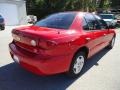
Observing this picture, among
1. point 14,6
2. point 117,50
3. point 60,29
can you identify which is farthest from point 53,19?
point 14,6

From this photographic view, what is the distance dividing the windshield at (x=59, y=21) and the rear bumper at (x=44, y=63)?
0.88m

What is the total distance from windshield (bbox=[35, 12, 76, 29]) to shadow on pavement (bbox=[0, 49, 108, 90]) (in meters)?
1.21

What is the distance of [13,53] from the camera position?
15.6ft

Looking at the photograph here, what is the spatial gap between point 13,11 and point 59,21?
20.8m

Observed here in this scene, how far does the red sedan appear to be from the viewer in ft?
13.4

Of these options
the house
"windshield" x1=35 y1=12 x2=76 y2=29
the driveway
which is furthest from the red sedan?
the house

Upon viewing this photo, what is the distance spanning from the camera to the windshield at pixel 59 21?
493 centimetres

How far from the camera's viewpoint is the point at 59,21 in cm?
513

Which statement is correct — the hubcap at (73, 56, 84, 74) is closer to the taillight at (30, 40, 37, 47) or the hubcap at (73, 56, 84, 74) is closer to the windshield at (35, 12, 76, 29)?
the windshield at (35, 12, 76, 29)

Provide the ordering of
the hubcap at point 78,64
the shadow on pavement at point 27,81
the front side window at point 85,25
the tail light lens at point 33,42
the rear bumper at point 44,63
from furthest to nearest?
the front side window at point 85,25, the hubcap at point 78,64, the shadow on pavement at point 27,81, the tail light lens at point 33,42, the rear bumper at point 44,63

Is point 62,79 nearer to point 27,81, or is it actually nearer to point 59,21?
point 27,81

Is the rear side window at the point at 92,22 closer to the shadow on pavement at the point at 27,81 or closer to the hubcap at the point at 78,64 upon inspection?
the hubcap at the point at 78,64

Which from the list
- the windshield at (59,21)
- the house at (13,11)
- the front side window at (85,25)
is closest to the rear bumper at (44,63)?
the windshield at (59,21)

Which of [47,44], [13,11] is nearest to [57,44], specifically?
[47,44]
